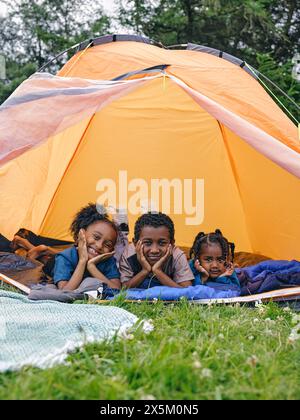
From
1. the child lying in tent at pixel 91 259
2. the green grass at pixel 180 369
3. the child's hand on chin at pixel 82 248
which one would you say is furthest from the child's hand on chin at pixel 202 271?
the green grass at pixel 180 369

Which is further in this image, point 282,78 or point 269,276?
point 282,78

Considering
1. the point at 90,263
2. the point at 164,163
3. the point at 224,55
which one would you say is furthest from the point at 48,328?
the point at 224,55

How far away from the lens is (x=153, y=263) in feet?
7.66

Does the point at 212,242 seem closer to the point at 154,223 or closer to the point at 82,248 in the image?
the point at 154,223

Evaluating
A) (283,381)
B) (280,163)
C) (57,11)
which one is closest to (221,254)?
(280,163)

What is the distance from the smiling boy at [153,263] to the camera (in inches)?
90.8

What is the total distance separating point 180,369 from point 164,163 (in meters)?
1.79

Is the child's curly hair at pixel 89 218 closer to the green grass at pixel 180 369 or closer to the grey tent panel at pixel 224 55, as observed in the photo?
the green grass at pixel 180 369

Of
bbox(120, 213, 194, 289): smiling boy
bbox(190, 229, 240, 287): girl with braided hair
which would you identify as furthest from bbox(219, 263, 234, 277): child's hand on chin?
bbox(120, 213, 194, 289): smiling boy

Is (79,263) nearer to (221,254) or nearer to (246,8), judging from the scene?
(221,254)

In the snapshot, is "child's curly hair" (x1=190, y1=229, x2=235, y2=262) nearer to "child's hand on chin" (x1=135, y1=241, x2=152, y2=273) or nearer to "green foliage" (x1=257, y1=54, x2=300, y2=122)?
"child's hand on chin" (x1=135, y1=241, x2=152, y2=273)

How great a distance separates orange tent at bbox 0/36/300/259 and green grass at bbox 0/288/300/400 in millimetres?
1189

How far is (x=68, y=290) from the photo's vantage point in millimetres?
2178

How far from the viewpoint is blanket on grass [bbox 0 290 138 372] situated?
1423 mm
